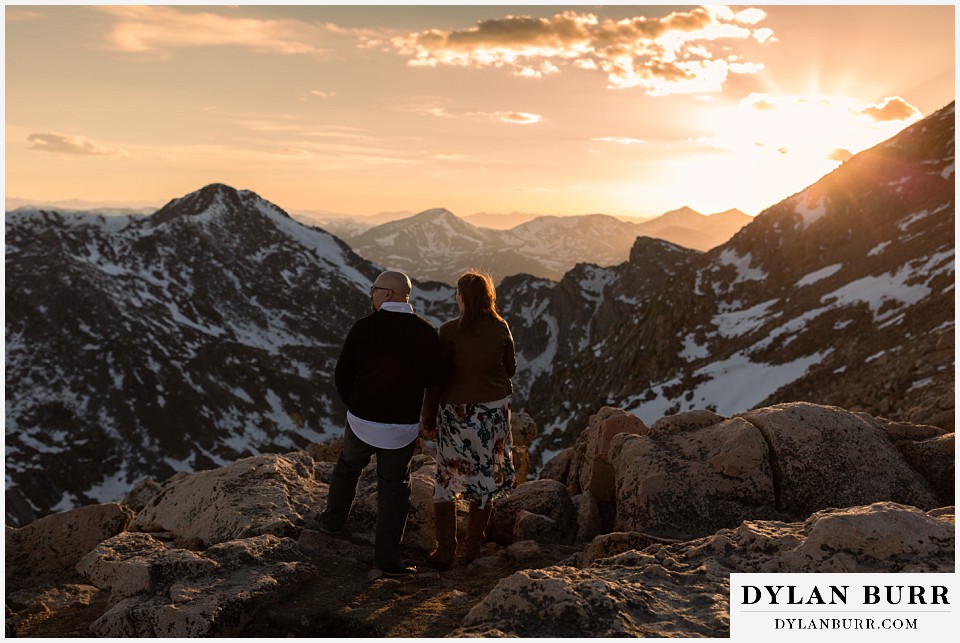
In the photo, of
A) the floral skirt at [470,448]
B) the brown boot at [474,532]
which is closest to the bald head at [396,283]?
the floral skirt at [470,448]

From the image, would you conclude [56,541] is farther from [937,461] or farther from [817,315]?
[817,315]

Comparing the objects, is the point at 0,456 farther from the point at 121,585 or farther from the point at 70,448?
the point at 70,448

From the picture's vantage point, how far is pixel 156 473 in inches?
6142

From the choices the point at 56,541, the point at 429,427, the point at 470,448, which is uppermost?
the point at 429,427

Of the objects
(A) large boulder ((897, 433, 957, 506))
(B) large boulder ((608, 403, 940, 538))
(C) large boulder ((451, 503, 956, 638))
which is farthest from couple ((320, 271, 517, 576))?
(A) large boulder ((897, 433, 957, 506))

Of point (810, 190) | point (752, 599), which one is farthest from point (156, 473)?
point (752, 599)

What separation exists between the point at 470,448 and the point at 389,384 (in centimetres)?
144

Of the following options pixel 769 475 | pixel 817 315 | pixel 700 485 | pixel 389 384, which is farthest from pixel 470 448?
pixel 817 315

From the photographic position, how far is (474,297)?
26.3ft

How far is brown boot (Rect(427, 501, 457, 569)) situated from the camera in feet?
27.8

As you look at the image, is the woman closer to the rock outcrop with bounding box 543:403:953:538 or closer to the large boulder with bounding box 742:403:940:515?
the rock outcrop with bounding box 543:403:953:538

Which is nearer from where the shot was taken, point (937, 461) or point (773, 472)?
point (773, 472)

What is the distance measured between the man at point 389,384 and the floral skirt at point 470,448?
50 centimetres

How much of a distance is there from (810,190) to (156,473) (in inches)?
6003
